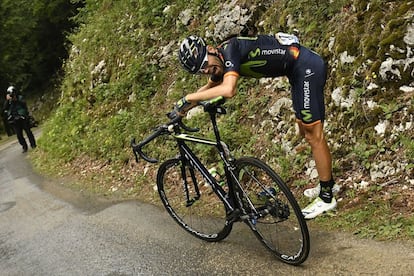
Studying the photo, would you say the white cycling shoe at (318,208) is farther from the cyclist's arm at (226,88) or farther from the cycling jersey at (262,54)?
the cyclist's arm at (226,88)

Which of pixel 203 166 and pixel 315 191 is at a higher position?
pixel 203 166

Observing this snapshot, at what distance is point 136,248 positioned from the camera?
16.6 feet

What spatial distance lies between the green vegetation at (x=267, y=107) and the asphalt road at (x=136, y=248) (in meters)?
0.40

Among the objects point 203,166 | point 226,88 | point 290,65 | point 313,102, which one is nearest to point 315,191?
point 313,102

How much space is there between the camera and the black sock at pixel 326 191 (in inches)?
177

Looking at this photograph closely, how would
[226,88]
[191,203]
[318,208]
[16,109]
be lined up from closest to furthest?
[226,88]
[318,208]
[191,203]
[16,109]

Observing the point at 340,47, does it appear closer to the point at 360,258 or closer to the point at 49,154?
the point at 360,258

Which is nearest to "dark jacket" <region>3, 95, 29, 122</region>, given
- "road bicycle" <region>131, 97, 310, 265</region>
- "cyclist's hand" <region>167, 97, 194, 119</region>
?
"road bicycle" <region>131, 97, 310, 265</region>

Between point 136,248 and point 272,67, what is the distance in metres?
2.63

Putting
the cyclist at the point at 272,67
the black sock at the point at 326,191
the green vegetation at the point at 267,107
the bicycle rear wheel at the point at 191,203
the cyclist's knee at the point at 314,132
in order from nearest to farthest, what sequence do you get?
the cyclist at the point at 272,67 → the cyclist's knee at the point at 314,132 → the black sock at the point at 326,191 → the green vegetation at the point at 267,107 → the bicycle rear wheel at the point at 191,203

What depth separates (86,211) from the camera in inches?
269

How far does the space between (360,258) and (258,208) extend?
1.01m

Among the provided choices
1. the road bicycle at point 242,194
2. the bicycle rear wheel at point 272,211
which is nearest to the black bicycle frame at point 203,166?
the road bicycle at point 242,194

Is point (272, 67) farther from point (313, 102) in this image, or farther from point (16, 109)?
point (16, 109)
